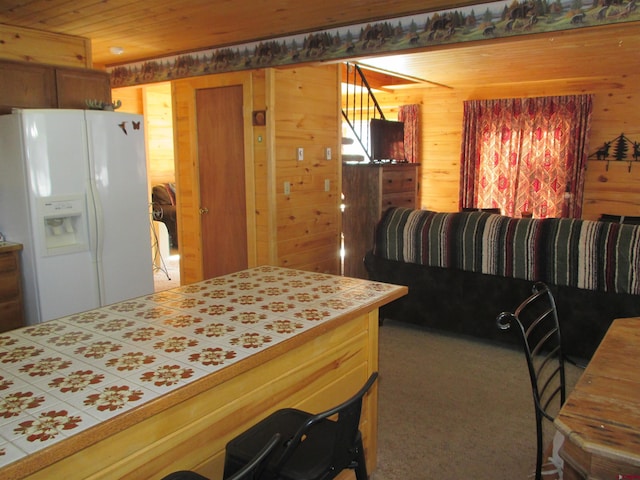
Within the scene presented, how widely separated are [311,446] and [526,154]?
6.85 metres

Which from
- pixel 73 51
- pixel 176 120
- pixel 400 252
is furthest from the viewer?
pixel 176 120

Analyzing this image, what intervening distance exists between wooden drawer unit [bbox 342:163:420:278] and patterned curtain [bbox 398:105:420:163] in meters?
2.70

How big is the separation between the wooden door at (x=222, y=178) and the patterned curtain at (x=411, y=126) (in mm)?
4073

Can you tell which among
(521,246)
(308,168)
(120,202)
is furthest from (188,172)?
(521,246)

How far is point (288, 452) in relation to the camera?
1.18 meters

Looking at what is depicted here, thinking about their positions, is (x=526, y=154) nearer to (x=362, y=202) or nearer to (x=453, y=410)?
(x=362, y=202)

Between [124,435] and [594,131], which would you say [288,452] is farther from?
[594,131]

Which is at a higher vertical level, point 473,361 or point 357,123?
point 357,123

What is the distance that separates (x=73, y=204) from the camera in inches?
135

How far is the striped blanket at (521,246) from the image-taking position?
3.28 metres

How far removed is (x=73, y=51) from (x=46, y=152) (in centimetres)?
160

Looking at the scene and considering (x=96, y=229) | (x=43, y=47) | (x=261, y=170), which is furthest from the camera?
(x=261, y=170)

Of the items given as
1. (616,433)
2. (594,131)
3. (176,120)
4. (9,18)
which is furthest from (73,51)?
→ (594,131)

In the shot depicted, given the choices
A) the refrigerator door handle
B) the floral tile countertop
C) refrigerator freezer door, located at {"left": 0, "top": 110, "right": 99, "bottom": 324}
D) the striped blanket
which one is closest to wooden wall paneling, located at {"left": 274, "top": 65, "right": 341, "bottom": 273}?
the striped blanket
